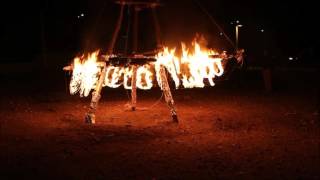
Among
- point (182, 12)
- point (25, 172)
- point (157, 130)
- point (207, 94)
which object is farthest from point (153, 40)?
point (25, 172)

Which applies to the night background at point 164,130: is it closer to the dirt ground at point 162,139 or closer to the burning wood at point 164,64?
the dirt ground at point 162,139

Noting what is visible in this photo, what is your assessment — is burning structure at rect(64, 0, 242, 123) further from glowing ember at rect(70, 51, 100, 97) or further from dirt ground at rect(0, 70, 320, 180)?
dirt ground at rect(0, 70, 320, 180)

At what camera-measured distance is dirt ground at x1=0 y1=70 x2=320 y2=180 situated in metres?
8.51

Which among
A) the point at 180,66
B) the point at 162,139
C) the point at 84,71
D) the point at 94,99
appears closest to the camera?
the point at 162,139

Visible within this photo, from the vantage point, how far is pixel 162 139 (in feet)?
36.1

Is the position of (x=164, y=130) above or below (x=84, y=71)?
below

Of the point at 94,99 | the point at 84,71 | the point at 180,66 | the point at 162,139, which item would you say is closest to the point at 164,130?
the point at 162,139

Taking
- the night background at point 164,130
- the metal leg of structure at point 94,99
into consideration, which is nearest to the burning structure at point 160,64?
the metal leg of structure at point 94,99

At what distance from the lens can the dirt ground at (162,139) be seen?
8.51 metres

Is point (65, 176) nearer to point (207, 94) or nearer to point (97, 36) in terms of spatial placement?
point (207, 94)

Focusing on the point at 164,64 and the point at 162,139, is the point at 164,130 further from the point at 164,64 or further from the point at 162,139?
the point at 164,64

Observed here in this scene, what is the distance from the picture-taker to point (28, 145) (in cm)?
1036

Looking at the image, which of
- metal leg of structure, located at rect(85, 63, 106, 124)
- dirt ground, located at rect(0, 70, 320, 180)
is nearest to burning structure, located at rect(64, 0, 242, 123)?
metal leg of structure, located at rect(85, 63, 106, 124)

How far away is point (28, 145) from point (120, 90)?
35.5 ft
